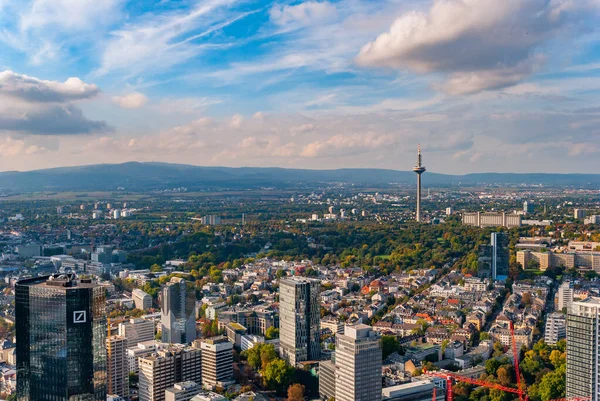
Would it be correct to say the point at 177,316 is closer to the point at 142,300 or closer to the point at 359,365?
the point at 142,300

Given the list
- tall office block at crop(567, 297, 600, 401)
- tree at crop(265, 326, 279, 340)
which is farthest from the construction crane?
tree at crop(265, 326, 279, 340)

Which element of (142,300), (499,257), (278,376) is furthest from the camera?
(499,257)

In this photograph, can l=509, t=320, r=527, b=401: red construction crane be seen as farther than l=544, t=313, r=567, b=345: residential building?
No

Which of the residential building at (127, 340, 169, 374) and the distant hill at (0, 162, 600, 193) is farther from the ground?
the distant hill at (0, 162, 600, 193)

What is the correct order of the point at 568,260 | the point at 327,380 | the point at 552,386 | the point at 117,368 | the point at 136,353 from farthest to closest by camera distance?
the point at 568,260 < the point at 136,353 < the point at 117,368 < the point at 327,380 < the point at 552,386

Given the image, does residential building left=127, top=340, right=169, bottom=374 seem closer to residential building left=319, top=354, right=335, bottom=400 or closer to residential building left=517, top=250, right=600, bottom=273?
residential building left=319, top=354, right=335, bottom=400

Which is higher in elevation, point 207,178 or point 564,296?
point 207,178

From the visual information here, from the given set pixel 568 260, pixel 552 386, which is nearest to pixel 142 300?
pixel 552 386
